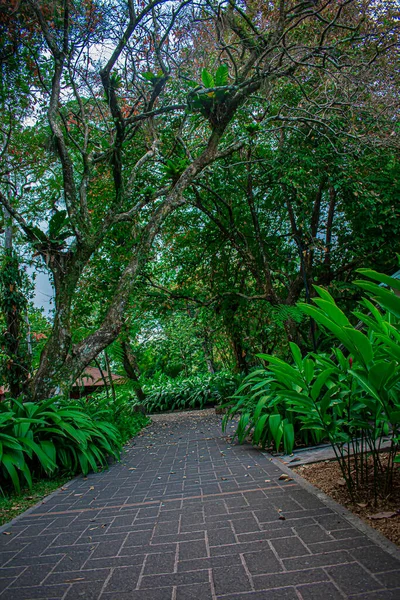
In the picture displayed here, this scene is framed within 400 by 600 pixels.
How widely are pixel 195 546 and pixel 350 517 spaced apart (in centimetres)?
97

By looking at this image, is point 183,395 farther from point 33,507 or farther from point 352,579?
point 352,579

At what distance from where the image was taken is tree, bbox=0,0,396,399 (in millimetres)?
6164

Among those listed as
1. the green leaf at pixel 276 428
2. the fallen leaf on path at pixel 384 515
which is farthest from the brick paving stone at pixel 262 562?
the green leaf at pixel 276 428

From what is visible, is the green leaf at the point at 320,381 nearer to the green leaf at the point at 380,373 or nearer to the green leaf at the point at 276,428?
the green leaf at the point at 380,373

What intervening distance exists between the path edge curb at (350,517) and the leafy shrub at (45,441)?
2.31m

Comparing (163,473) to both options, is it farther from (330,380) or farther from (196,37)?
(196,37)

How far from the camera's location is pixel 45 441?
4.43 metres

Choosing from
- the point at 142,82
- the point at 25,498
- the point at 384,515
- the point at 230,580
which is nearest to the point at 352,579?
the point at 230,580

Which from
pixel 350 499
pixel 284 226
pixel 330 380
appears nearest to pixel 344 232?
pixel 284 226

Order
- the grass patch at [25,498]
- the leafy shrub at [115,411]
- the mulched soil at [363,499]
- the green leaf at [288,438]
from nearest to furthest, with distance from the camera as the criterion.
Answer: the mulched soil at [363,499] < the grass patch at [25,498] < the green leaf at [288,438] < the leafy shrub at [115,411]

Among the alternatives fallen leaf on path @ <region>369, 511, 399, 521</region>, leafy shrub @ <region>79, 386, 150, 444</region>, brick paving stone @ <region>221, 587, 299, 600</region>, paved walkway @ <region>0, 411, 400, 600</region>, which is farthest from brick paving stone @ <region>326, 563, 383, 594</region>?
leafy shrub @ <region>79, 386, 150, 444</region>

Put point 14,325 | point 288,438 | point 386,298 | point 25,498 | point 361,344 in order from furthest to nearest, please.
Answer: point 14,325, point 288,438, point 25,498, point 361,344, point 386,298

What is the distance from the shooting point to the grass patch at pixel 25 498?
137 inches

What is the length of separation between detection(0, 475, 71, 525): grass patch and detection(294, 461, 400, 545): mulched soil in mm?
2517
